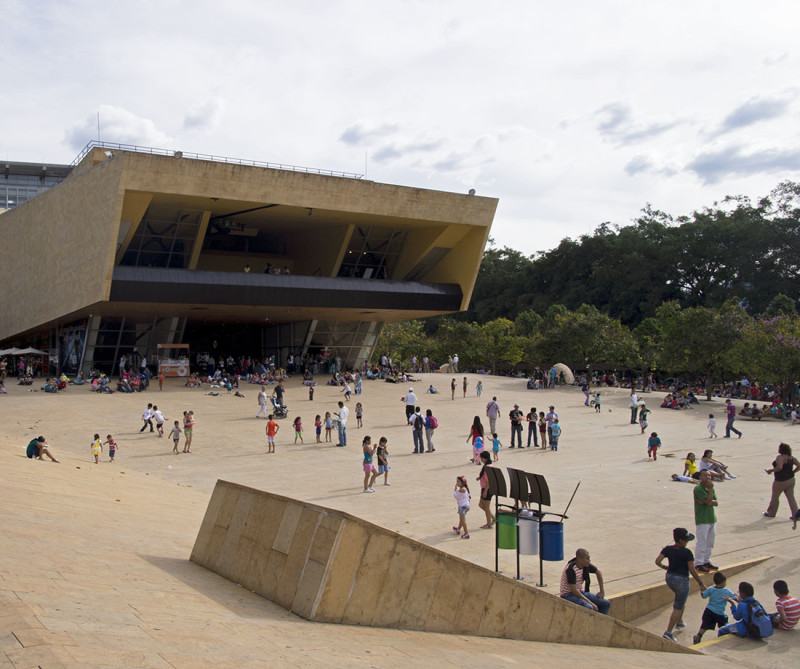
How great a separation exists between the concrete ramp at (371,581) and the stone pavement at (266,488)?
294 mm

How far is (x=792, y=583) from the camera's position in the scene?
32.9 ft

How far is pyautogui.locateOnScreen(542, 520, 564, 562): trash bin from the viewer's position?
9352 mm

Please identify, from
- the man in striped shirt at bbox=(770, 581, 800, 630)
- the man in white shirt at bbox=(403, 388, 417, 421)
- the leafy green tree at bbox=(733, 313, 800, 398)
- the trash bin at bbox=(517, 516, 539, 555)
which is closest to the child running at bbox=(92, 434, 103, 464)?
the man in white shirt at bbox=(403, 388, 417, 421)

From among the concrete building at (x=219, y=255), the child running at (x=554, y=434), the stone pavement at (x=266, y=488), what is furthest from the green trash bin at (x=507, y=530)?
the concrete building at (x=219, y=255)

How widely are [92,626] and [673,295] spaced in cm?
7141

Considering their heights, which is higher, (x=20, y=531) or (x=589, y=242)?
(x=589, y=242)

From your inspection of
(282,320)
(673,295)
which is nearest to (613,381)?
(282,320)

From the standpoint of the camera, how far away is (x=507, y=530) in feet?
31.8

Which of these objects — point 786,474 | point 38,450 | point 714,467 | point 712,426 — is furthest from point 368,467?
point 712,426

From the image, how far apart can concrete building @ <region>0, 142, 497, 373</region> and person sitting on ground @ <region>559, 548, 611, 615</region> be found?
1141 inches

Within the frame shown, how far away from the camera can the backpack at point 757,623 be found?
8.14 m

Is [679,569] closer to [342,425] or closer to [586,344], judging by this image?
[342,425]

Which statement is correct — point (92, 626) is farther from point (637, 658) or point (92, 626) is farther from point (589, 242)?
point (589, 242)

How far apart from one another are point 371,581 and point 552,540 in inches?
121
